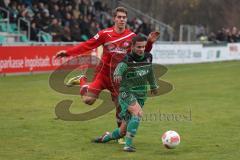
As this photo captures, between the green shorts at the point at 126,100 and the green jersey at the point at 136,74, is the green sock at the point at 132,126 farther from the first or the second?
the green jersey at the point at 136,74

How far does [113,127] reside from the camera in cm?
1170

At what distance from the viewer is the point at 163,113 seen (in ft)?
45.9

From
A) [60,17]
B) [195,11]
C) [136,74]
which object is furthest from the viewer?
[195,11]

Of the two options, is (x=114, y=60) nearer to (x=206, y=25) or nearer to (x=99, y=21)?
(x=99, y=21)

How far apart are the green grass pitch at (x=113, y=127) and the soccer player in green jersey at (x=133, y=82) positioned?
45 centimetres

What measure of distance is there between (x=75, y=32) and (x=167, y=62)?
5.85m

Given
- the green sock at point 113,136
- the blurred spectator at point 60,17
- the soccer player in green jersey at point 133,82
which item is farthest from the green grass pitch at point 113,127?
the blurred spectator at point 60,17

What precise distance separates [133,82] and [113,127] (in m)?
2.64

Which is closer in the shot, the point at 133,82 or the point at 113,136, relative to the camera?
the point at 133,82

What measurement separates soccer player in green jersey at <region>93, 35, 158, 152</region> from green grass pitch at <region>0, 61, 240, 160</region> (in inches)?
17.9

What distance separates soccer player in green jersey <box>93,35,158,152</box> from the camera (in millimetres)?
8945

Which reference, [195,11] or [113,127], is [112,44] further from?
[195,11]

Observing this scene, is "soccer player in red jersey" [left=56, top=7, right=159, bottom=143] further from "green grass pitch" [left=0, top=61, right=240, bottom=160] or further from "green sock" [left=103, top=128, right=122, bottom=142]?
"green grass pitch" [left=0, top=61, right=240, bottom=160]

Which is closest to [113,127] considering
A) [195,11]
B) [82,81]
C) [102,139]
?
[82,81]
